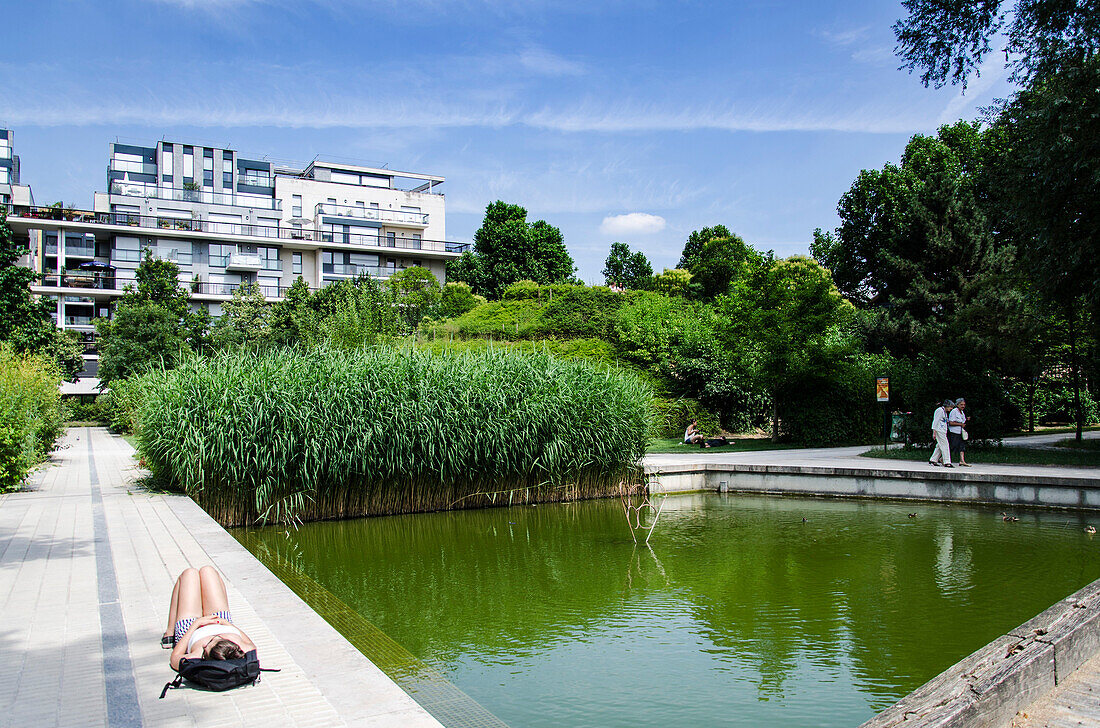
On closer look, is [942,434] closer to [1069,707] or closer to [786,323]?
[786,323]

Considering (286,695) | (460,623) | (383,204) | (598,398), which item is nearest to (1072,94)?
(598,398)

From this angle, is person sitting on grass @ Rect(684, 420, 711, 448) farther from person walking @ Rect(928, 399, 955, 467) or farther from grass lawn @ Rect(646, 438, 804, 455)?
person walking @ Rect(928, 399, 955, 467)

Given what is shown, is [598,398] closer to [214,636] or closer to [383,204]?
[214,636]

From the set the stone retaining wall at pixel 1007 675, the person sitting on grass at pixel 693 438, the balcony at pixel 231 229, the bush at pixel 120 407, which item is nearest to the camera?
the stone retaining wall at pixel 1007 675

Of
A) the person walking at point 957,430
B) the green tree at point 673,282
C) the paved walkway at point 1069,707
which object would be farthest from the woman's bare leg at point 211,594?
the green tree at point 673,282

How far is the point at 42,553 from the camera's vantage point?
7.73 m

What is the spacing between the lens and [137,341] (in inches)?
1240

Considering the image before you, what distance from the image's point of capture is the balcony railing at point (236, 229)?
52.0m

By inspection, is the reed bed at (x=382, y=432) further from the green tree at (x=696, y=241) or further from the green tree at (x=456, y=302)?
the green tree at (x=696, y=241)

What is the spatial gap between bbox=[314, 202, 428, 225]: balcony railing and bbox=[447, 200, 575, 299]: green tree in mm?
10549

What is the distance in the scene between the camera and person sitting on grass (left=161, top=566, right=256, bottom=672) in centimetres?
418

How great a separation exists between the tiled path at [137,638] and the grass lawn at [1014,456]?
1429cm

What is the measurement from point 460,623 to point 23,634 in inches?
131

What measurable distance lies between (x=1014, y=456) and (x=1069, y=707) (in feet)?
47.5
